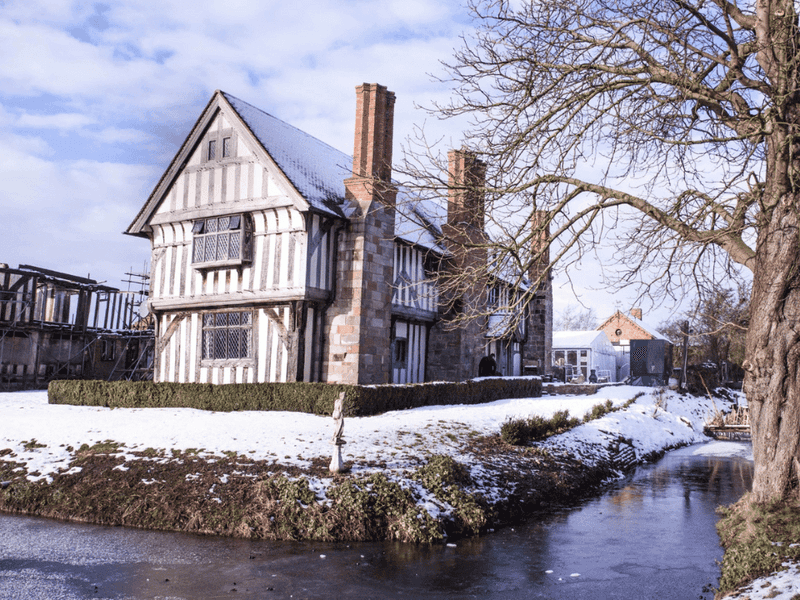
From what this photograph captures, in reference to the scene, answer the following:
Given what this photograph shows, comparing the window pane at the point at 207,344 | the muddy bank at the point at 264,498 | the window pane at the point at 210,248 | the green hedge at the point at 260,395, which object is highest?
the window pane at the point at 210,248

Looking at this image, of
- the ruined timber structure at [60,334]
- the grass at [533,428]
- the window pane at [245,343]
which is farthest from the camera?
the ruined timber structure at [60,334]

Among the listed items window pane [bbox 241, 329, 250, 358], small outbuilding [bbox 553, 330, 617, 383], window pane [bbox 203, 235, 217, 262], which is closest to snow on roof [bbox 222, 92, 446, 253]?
window pane [bbox 203, 235, 217, 262]

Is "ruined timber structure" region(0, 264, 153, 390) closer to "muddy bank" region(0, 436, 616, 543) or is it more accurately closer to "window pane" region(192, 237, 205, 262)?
"window pane" region(192, 237, 205, 262)

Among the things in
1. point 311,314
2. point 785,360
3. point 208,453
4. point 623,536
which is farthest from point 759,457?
point 311,314

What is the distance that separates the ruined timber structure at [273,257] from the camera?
19500 mm

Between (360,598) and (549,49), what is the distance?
7.45 metres

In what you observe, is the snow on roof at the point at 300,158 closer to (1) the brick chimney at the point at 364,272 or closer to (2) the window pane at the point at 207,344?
(1) the brick chimney at the point at 364,272

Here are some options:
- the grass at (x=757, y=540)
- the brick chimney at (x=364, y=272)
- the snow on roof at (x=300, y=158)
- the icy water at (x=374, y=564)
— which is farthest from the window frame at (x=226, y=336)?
the grass at (x=757, y=540)

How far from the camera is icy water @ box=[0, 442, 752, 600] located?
7055 millimetres

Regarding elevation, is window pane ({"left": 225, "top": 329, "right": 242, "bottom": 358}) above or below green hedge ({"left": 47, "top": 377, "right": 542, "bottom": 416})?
above

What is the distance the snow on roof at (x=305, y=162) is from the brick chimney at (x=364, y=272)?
0.69 metres

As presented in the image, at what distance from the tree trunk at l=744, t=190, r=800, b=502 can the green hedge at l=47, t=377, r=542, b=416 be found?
10.2 metres

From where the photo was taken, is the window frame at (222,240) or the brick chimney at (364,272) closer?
the brick chimney at (364,272)

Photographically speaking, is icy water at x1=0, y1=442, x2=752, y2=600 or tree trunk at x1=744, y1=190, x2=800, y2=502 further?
tree trunk at x1=744, y1=190, x2=800, y2=502
